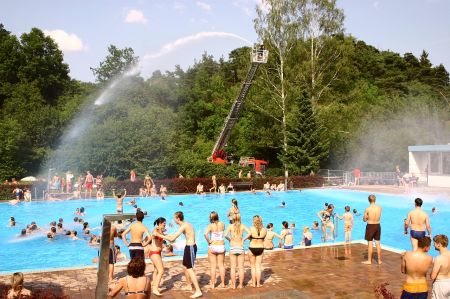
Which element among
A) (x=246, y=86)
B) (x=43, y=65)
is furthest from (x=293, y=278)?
(x=43, y=65)

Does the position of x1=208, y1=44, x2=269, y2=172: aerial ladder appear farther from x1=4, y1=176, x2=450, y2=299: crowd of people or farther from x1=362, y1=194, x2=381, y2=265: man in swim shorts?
x1=362, y1=194, x2=381, y2=265: man in swim shorts

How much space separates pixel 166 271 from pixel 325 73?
120ft

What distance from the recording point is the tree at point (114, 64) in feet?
218

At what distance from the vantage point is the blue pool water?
16.8m

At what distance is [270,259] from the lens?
39.6 feet

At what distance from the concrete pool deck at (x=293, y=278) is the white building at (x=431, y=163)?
25493 millimetres

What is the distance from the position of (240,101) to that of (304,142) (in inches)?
290

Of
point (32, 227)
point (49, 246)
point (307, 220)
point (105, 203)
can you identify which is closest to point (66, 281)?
point (49, 246)

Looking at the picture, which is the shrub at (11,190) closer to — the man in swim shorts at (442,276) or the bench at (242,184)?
the bench at (242,184)

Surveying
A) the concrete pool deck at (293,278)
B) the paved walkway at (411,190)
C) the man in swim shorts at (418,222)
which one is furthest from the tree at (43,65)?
the man in swim shorts at (418,222)

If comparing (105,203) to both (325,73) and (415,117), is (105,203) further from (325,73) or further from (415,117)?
(415,117)

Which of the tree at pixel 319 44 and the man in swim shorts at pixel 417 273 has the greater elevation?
the tree at pixel 319 44

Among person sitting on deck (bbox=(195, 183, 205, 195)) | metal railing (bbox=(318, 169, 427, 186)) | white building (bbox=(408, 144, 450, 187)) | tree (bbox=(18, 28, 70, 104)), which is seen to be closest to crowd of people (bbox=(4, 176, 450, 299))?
person sitting on deck (bbox=(195, 183, 205, 195))

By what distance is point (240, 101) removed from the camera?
4206cm
